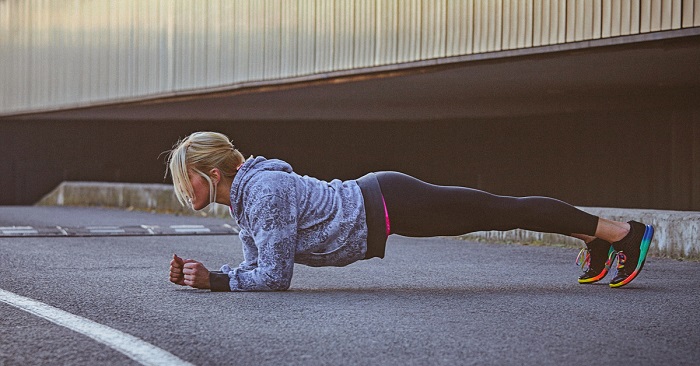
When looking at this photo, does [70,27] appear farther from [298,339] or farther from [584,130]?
[298,339]

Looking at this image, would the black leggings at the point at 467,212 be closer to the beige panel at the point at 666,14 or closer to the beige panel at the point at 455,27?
the beige panel at the point at 666,14

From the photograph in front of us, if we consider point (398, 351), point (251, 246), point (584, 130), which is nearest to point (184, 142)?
point (251, 246)

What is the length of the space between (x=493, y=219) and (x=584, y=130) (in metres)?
16.3

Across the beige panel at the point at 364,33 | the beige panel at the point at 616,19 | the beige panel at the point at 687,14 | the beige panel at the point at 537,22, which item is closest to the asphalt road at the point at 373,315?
the beige panel at the point at 687,14

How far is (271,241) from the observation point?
5.57 m

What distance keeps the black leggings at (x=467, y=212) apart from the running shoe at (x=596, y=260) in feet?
0.55

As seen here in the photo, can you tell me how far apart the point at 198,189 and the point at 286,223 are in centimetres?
52

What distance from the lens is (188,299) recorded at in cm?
545

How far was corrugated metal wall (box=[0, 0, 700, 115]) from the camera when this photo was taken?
11.0 m

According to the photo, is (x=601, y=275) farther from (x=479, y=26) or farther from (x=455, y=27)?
(x=455, y=27)

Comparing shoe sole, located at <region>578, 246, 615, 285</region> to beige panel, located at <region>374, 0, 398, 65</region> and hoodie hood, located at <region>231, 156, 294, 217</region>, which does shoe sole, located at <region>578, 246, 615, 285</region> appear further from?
beige panel, located at <region>374, 0, 398, 65</region>

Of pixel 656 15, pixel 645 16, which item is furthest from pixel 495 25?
pixel 656 15

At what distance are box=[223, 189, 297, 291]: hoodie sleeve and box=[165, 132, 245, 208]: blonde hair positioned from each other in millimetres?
302

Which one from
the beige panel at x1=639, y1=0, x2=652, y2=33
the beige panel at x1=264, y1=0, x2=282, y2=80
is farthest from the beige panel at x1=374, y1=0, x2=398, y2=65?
the beige panel at x1=639, y1=0, x2=652, y2=33
